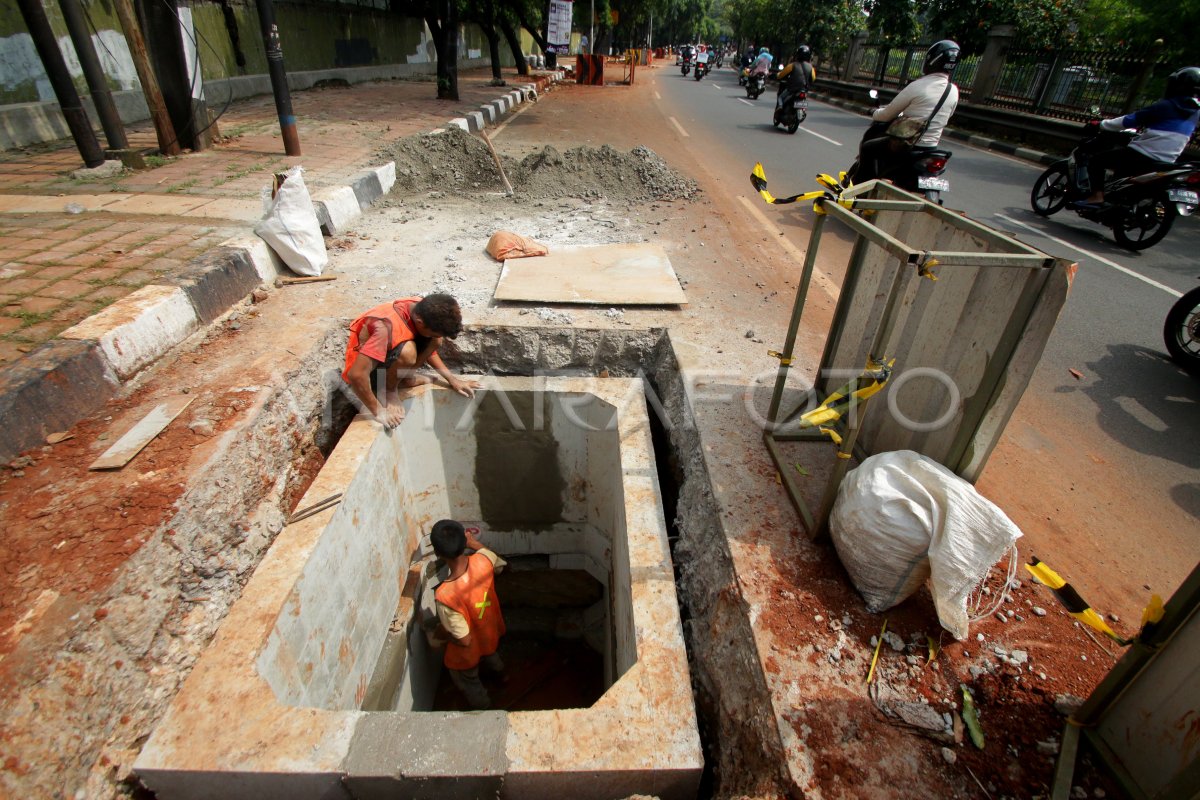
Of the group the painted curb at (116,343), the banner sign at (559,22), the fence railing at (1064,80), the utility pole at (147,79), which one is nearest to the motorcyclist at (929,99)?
the painted curb at (116,343)

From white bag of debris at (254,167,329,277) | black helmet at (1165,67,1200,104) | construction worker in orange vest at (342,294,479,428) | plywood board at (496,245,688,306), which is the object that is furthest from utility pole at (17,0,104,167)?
black helmet at (1165,67,1200,104)

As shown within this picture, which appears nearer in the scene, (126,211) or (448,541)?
(448,541)

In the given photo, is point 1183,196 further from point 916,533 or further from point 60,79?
point 60,79

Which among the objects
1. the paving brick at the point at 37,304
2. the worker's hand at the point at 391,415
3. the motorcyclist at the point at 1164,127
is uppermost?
the motorcyclist at the point at 1164,127

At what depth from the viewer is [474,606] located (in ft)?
11.2

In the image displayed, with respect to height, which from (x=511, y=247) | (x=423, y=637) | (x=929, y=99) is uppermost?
(x=929, y=99)

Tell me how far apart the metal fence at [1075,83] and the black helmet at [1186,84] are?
645cm

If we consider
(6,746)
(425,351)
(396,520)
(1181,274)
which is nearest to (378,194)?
(425,351)

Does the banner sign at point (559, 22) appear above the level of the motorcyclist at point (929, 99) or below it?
above

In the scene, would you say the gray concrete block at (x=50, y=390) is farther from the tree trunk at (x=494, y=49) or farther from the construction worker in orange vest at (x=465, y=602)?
the tree trunk at (x=494, y=49)

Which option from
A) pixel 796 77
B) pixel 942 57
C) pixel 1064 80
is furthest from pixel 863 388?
pixel 1064 80

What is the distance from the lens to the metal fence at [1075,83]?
35.1 ft

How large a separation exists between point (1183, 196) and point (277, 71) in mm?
8886

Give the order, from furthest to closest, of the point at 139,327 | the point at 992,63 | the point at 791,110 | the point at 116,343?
the point at 992,63, the point at 791,110, the point at 139,327, the point at 116,343
